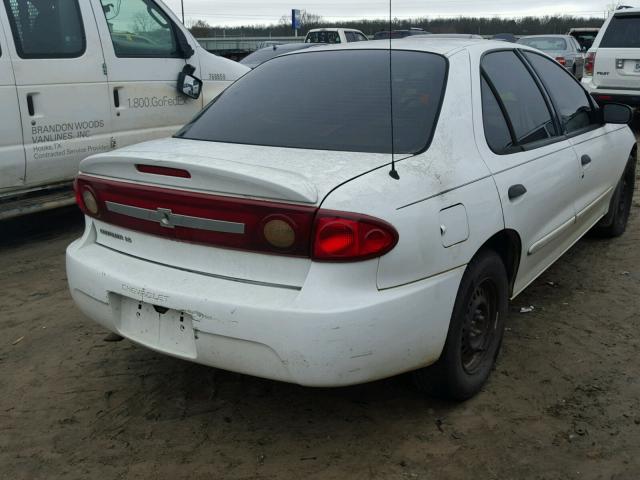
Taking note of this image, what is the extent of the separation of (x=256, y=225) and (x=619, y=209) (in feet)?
12.9

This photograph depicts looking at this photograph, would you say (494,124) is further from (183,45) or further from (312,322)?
(183,45)

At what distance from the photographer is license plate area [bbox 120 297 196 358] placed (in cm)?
258

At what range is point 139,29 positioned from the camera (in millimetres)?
6070

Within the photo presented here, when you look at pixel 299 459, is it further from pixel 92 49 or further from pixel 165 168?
pixel 92 49

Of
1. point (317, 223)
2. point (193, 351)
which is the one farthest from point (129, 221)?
point (317, 223)

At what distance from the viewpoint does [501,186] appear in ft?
9.81

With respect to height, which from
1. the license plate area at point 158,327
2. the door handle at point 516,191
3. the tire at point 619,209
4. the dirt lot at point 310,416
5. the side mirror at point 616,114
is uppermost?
the side mirror at point 616,114

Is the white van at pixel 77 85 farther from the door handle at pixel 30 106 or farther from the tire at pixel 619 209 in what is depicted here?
the tire at pixel 619 209

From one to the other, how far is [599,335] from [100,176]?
2.74 m

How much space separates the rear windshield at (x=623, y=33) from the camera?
10.0m

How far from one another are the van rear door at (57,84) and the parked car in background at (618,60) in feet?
25.2

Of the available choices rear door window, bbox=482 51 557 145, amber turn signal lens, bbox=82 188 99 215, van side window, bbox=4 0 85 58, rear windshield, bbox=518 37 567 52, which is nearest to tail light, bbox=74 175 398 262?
amber turn signal lens, bbox=82 188 99 215

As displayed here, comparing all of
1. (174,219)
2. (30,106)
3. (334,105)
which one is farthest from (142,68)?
(174,219)

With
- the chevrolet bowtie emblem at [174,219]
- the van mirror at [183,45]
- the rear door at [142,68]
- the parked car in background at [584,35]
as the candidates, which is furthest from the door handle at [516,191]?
the parked car in background at [584,35]
